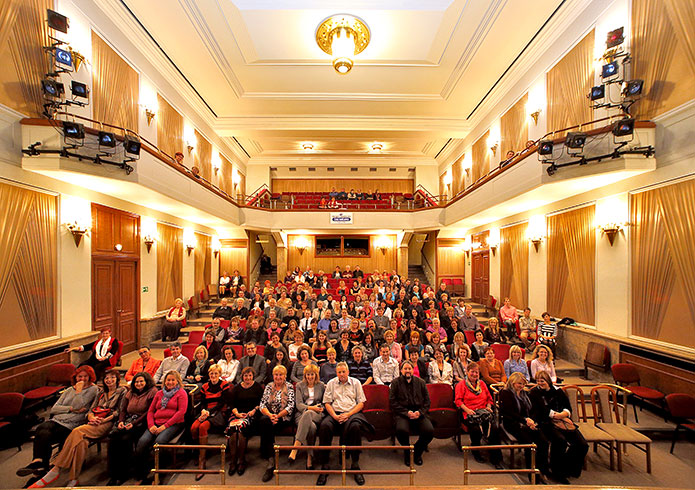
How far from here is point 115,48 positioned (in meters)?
6.77

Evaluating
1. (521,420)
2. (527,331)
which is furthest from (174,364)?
(527,331)

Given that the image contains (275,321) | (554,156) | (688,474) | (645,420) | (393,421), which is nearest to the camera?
(688,474)

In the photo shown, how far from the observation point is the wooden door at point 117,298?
6.60m

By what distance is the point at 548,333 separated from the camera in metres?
6.64

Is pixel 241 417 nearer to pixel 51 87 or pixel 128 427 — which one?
pixel 128 427

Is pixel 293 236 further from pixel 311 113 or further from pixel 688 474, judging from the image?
pixel 688 474

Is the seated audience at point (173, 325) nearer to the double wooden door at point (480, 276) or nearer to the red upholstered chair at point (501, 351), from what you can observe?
the red upholstered chair at point (501, 351)

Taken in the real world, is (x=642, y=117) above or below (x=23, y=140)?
above

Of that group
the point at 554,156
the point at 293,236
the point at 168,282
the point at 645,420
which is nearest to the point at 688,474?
the point at 645,420

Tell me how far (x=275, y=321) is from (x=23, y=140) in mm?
4903

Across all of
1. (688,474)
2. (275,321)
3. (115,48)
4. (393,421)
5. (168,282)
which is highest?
(115,48)

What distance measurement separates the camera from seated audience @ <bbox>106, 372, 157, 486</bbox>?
132 inches

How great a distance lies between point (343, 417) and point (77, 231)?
5.82 m

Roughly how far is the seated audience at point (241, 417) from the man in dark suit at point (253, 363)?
480 millimetres
